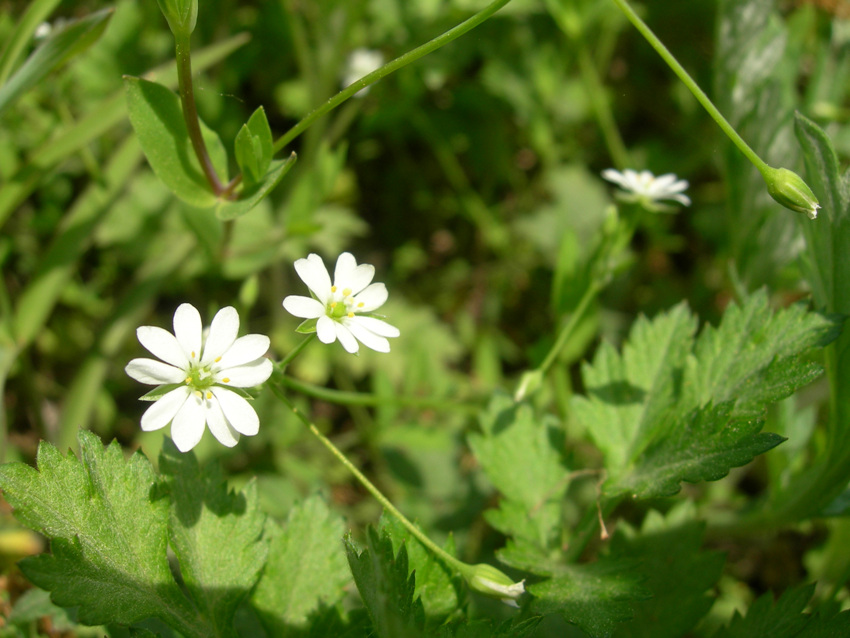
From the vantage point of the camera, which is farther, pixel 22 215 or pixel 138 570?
pixel 22 215

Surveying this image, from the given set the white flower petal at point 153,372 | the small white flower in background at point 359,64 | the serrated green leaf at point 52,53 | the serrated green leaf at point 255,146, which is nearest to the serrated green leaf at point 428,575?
the white flower petal at point 153,372

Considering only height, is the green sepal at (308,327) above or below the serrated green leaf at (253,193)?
below

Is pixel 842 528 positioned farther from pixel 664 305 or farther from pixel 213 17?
pixel 213 17

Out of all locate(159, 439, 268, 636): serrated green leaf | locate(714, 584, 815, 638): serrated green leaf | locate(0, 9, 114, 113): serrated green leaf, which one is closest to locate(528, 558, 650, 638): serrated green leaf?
locate(714, 584, 815, 638): serrated green leaf

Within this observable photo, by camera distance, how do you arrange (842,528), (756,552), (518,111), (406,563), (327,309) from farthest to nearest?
(518,111), (756,552), (842,528), (327,309), (406,563)

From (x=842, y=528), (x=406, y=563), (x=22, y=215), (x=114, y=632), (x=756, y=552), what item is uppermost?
(x=22, y=215)

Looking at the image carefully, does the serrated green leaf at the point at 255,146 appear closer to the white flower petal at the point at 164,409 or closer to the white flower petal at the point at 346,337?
the white flower petal at the point at 346,337

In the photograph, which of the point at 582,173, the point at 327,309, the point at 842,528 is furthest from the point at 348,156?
the point at 842,528
